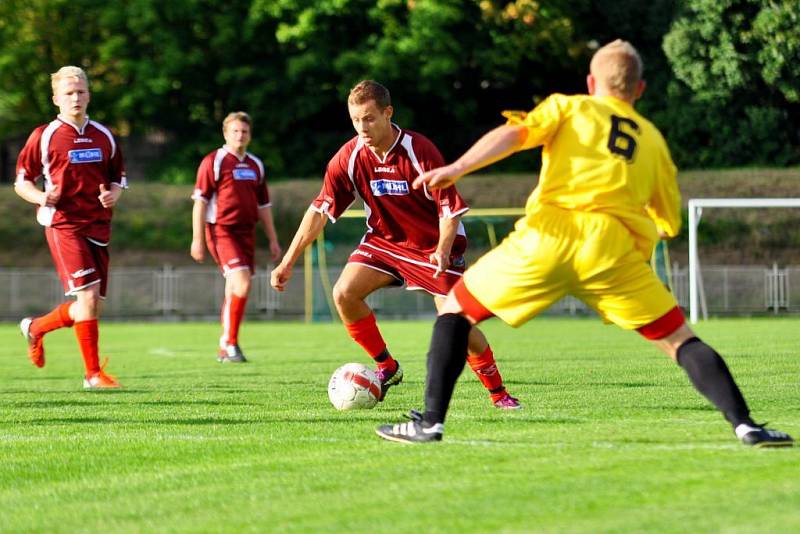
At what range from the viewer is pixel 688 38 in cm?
3909

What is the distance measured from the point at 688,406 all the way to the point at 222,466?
10.3ft

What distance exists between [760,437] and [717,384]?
0.92 feet

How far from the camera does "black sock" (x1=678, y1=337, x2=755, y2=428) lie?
18.7 ft

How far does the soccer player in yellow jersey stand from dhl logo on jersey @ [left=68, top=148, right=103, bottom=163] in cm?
514

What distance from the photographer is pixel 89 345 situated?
10.3 metres

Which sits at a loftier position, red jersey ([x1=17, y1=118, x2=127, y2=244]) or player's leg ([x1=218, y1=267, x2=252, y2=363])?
red jersey ([x1=17, y1=118, x2=127, y2=244])

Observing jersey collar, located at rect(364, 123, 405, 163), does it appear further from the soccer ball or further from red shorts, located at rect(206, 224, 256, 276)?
red shorts, located at rect(206, 224, 256, 276)

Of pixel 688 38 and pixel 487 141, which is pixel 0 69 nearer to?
pixel 688 38

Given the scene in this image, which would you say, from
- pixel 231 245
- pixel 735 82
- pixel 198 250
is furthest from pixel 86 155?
→ pixel 735 82

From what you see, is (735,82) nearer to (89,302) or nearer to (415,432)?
(89,302)

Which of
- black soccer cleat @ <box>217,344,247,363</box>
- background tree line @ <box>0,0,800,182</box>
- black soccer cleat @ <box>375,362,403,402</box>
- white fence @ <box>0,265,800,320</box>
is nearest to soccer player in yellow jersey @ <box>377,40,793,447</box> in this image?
black soccer cleat @ <box>375,362,403,402</box>

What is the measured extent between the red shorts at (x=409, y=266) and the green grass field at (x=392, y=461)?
2.39ft

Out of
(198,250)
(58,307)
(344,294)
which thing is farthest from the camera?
(198,250)

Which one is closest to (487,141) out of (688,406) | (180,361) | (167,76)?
(688,406)
